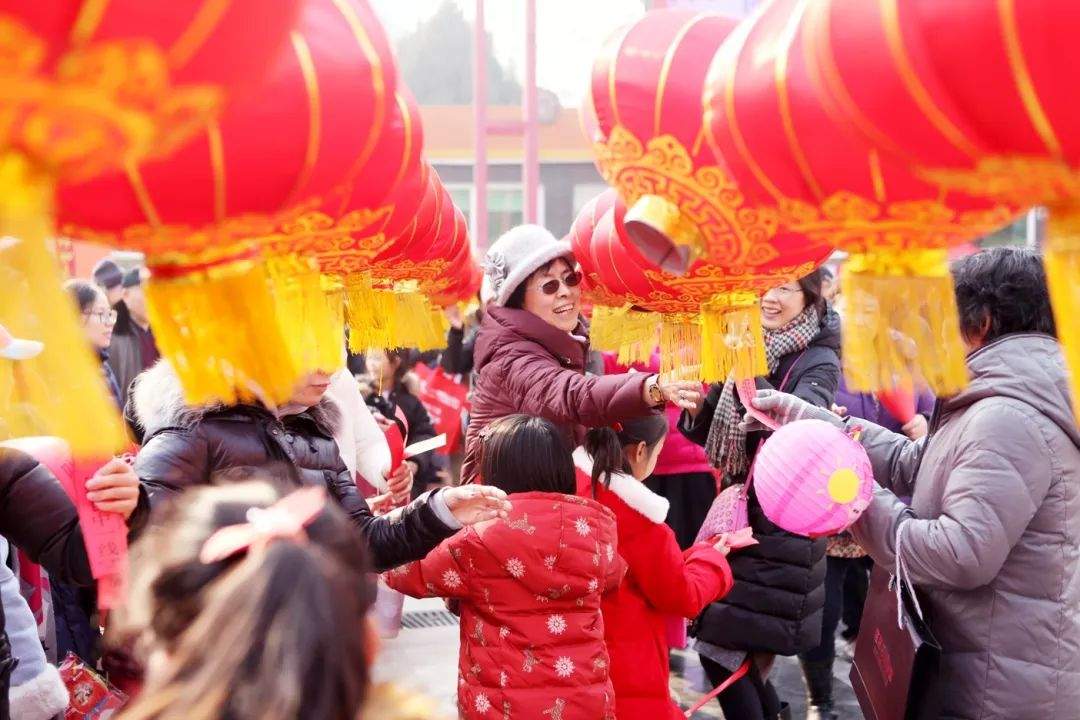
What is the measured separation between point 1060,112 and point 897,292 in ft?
1.34

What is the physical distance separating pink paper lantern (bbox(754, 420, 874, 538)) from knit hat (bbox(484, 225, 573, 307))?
2.74ft

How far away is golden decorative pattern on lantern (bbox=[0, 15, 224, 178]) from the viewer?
2.95 ft

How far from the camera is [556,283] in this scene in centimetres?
321

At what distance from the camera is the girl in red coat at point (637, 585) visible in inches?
121

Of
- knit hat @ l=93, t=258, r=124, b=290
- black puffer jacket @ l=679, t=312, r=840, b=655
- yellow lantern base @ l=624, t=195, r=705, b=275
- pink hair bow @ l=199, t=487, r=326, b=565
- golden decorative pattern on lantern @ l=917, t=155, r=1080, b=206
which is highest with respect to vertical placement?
golden decorative pattern on lantern @ l=917, t=155, r=1080, b=206

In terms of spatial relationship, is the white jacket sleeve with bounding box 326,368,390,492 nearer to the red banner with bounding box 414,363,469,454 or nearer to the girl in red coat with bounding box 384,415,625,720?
the girl in red coat with bounding box 384,415,625,720

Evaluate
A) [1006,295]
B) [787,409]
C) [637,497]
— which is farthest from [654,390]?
[1006,295]

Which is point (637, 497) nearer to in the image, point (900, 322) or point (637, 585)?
point (637, 585)

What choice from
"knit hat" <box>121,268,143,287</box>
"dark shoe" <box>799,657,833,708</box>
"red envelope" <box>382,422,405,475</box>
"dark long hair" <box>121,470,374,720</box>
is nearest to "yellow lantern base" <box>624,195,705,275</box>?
"dark long hair" <box>121,470,374,720</box>

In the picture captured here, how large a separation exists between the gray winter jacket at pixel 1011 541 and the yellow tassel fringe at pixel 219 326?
165 centimetres

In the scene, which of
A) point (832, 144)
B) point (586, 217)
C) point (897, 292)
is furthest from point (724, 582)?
point (832, 144)

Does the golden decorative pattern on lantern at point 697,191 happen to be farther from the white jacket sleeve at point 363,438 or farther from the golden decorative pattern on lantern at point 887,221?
the white jacket sleeve at point 363,438

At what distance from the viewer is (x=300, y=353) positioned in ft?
5.29

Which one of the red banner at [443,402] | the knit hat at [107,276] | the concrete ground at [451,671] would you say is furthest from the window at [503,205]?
the concrete ground at [451,671]
